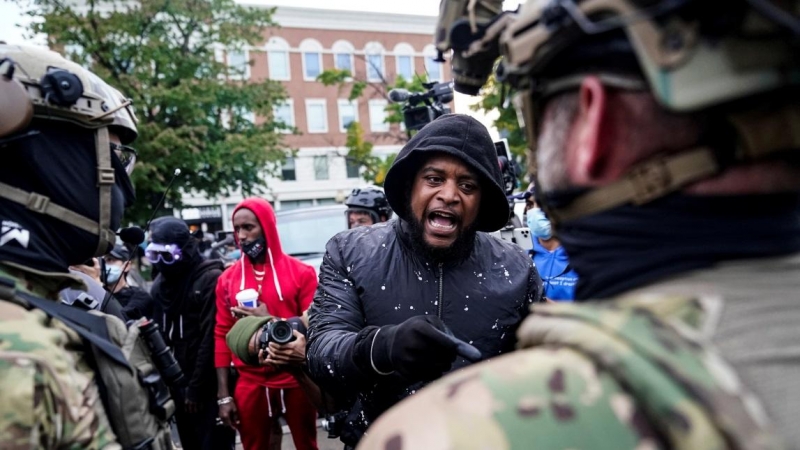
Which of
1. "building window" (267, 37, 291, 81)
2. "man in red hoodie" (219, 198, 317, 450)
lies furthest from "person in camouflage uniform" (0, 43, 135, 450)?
"building window" (267, 37, 291, 81)

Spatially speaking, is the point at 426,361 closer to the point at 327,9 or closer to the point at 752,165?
the point at 752,165

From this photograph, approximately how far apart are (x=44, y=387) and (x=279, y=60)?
125 ft

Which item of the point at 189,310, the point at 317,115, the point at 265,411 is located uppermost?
the point at 317,115

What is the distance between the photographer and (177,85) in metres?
19.4

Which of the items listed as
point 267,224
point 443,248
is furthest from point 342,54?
point 443,248

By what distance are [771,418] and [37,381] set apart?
1499 mm

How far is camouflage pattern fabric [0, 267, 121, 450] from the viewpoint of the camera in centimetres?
143

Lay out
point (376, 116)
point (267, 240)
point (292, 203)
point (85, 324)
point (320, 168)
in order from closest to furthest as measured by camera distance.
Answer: point (85, 324) < point (267, 240) < point (292, 203) < point (320, 168) < point (376, 116)

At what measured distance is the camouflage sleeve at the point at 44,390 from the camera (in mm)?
1435

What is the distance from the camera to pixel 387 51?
1571 inches

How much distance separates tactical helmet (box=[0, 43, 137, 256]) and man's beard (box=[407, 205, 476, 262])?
1128 millimetres

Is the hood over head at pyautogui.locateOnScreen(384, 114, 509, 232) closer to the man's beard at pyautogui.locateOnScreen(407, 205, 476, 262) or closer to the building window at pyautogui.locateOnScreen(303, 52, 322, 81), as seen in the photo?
the man's beard at pyautogui.locateOnScreen(407, 205, 476, 262)

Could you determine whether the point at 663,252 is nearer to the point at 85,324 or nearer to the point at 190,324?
the point at 85,324

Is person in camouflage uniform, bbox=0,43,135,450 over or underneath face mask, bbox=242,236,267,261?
over
